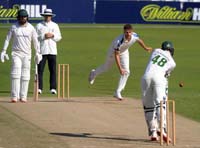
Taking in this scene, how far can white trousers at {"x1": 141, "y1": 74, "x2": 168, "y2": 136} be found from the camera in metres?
14.9

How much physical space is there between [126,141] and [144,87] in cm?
100

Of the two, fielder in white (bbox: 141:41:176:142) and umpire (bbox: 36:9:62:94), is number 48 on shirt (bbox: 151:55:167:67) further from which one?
umpire (bbox: 36:9:62:94)

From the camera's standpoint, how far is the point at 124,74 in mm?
20688

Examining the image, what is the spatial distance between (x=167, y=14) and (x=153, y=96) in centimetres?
4666

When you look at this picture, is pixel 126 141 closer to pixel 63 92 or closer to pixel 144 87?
pixel 144 87

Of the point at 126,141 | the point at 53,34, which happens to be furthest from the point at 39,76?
the point at 126,141

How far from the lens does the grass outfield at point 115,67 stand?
22812 mm

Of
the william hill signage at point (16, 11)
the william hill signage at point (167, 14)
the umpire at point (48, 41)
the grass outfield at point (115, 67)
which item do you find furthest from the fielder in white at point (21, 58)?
the william hill signage at point (167, 14)

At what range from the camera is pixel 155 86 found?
14922mm

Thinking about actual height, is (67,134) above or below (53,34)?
below

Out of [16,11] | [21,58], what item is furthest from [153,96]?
[16,11]

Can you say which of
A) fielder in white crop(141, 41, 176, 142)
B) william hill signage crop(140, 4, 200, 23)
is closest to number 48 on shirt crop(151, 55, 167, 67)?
fielder in white crop(141, 41, 176, 142)

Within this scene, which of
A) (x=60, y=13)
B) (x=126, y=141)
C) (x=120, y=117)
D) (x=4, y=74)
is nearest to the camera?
(x=126, y=141)

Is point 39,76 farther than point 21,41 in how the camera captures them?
Yes
